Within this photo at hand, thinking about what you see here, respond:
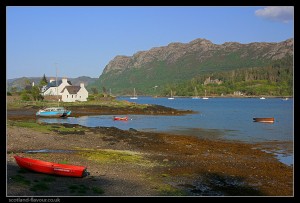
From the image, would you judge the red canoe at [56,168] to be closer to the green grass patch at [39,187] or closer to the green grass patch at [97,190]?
the green grass patch at [39,187]

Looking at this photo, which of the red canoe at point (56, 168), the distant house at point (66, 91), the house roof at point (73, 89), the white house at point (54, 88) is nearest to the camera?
the red canoe at point (56, 168)

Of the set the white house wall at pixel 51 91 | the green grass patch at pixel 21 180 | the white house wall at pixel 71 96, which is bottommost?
the green grass patch at pixel 21 180

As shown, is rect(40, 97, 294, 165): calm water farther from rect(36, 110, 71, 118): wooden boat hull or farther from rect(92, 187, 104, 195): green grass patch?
rect(92, 187, 104, 195): green grass patch

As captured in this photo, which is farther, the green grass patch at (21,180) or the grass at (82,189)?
the green grass patch at (21,180)

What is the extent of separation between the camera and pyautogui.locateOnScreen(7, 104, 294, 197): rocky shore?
16.3 meters

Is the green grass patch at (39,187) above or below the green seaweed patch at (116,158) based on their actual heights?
above

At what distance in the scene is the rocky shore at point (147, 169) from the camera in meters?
16.3

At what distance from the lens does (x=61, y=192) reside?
14.9 metres

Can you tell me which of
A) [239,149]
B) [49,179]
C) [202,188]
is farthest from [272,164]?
[49,179]

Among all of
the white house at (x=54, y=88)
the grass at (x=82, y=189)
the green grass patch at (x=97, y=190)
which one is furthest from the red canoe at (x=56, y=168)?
the white house at (x=54, y=88)

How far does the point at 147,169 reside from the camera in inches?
851

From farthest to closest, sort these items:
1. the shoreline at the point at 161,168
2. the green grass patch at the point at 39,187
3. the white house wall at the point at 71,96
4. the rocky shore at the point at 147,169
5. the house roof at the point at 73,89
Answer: the house roof at the point at 73,89
the white house wall at the point at 71,96
the shoreline at the point at 161,168
the rocky shore at the point at 147,169
the green grass patch at the point at 39,187

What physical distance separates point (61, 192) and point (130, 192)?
10.2ft
